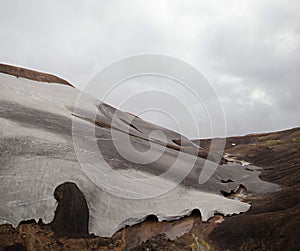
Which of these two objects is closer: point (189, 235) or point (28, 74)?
point (189, 235)

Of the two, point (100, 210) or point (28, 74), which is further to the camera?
point (28, 74)

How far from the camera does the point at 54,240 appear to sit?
6910 mm

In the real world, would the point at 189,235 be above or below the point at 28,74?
below

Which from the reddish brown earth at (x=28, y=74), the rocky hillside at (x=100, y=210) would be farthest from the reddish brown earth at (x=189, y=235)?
the reddish brown earth at (x=28, y=74)

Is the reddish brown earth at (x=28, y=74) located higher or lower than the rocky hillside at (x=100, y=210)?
higher

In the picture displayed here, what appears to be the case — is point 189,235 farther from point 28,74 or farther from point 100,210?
point 28,74

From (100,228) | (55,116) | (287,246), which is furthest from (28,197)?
(55,116)

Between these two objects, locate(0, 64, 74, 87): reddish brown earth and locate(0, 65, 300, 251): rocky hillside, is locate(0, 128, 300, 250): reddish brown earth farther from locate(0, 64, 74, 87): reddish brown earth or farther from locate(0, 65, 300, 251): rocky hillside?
locate(0, 64, 74, 87): reddish brown earth

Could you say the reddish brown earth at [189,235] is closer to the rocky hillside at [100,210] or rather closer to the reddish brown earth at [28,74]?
the rocky hillside at [100,210]

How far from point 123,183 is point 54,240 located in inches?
120

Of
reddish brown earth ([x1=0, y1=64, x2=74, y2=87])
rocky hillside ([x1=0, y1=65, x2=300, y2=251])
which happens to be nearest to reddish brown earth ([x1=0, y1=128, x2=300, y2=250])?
rocky hillside ([x1=0, y1=65, x2=300, y2=251])

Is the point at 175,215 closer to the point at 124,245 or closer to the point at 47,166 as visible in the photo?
the point at 124,245

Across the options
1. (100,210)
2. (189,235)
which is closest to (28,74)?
(100,210)

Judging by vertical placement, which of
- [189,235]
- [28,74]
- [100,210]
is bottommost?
[100,210]
